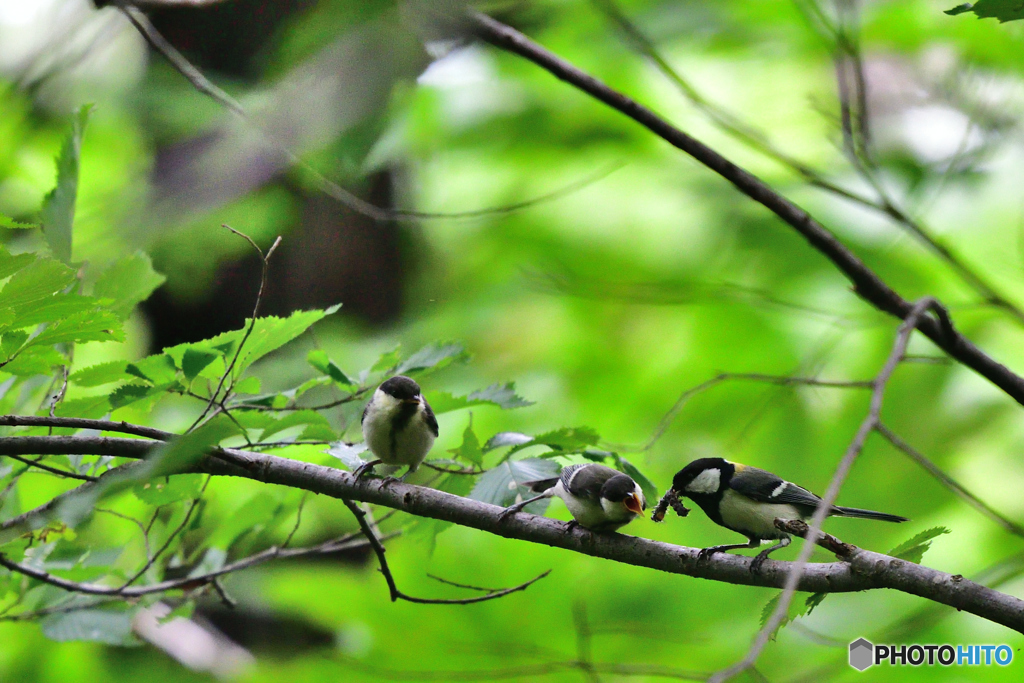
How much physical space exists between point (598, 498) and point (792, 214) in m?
0.74

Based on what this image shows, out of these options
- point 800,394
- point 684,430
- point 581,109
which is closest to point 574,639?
point 684,430

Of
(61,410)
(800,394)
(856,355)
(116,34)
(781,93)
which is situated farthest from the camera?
(781,93)

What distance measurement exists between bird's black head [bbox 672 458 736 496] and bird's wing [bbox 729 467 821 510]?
2 centimetres

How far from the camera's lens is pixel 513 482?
1.48m

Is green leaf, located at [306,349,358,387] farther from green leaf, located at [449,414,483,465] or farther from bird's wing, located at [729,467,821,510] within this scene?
bird's wing, located at [729,467,821,510]

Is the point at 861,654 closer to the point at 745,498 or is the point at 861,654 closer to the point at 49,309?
the point at 745,498

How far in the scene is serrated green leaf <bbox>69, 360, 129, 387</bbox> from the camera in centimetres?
156

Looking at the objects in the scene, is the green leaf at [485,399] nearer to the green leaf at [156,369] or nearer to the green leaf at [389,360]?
the green leaf at [389,360]

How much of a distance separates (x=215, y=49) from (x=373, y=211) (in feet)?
3.44

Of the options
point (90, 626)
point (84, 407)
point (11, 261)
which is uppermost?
point (11, 261)

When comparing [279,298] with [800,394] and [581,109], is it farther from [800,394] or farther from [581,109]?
[800,394]

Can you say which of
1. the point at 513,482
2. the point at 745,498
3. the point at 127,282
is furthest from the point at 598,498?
the point at 127,282

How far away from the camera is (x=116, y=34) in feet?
5.93

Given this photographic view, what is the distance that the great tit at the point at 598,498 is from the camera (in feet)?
4.75
